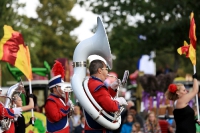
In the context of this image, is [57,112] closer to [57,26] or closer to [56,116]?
[56,116]

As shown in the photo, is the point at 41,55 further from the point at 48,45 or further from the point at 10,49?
the point at 10,49

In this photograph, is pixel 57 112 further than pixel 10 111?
Yes

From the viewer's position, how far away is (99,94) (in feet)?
25.4

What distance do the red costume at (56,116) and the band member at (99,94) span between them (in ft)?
5.85

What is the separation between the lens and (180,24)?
19.3 m

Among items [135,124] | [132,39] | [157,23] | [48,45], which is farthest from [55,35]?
[135,124]

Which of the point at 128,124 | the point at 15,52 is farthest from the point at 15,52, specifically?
the point at 128,124

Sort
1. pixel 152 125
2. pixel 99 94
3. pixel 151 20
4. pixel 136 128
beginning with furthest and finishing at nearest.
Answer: pixel 151 20 → pixel 136 128 → pixel 152 125 → pixel 99 94

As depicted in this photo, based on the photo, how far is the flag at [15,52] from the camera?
10.8 metres

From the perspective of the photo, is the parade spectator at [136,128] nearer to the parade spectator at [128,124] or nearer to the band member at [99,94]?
the parade spectator at [128,124]

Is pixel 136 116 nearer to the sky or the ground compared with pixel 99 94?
nearer to the ground

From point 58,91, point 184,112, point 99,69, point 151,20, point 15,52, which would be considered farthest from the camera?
point 151,20

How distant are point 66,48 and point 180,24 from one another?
Answer: 3042 cm

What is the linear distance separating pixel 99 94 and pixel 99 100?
0.08 metres
